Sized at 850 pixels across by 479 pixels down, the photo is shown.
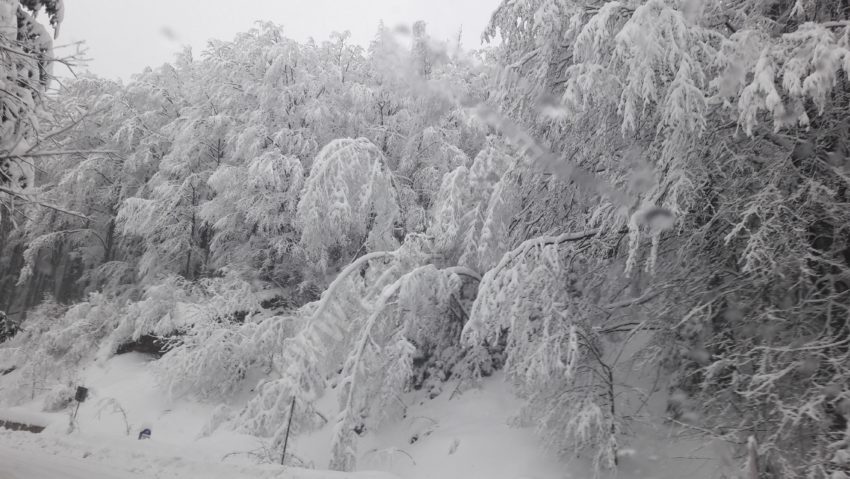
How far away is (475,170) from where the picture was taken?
9453mm

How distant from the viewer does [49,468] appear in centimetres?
669

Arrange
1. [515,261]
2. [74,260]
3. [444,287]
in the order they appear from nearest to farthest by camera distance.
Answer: [515,261], [444,287], [74,260]

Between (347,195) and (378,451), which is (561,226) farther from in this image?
(378,451)

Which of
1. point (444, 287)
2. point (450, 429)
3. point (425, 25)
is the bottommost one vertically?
point (450, 429)

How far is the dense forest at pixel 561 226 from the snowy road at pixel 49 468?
5.75 ft

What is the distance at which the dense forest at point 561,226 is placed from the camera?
4.79m

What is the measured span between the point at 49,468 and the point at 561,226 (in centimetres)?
722

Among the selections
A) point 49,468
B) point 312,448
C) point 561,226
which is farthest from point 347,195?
point 49,468

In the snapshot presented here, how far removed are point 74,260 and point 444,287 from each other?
22166 mm

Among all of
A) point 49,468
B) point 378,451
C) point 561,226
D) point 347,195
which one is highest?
point 347,195

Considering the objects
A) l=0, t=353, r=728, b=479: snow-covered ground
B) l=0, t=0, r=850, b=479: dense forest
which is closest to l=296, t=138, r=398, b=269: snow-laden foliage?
l=0, t=0, r=850, b=479: dense forest

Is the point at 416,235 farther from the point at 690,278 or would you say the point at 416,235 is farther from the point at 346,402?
the point at 690,278

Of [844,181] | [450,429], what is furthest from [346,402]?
[844,181]

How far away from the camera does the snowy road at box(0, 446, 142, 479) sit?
6.22m
